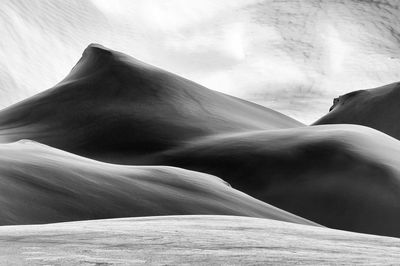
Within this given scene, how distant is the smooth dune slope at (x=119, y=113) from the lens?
36.3 meters

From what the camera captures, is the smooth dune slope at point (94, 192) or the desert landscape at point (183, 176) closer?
the desert landscape at point (183, 176)

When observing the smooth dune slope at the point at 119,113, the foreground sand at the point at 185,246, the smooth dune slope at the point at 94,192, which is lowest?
the smooth dune slope at the point at 119,113

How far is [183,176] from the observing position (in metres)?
20.5

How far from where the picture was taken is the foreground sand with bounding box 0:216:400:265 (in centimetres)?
527

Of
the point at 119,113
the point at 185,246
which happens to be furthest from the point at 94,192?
the point at 119,113

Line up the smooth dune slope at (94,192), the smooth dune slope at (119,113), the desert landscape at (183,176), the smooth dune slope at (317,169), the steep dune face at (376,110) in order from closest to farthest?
the desert landscape at (183,176), the smooth dune slope at (94,192), the smooth dune slope at (317,169), the smooth dune slope at (119,113), the steep dune face at (376,110)

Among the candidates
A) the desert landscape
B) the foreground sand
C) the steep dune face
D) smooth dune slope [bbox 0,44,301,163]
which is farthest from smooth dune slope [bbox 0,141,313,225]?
the steep dune face

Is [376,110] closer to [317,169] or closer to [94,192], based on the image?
[317,169]

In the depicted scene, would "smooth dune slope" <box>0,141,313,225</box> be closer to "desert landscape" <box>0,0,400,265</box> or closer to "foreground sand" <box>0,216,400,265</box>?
"desert landscape" <box>0,0,400,265</box>

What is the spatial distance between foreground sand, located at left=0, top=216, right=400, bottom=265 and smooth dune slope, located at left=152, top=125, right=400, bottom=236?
1960 cm

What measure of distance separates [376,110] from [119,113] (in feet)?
39.1

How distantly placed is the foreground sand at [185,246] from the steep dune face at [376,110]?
3489cm

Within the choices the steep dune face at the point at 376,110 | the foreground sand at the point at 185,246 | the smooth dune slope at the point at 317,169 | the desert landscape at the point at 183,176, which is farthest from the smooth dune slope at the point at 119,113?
the foreground sand at the point at 185,246

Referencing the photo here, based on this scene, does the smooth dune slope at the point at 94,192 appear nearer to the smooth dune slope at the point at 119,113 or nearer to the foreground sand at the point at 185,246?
the foreground sand at the point at 185,246
